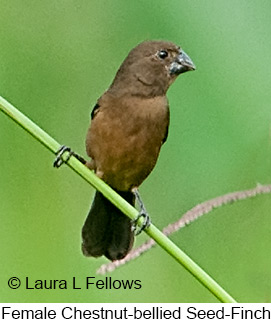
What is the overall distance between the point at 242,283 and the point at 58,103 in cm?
48

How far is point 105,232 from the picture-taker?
58.8 inches

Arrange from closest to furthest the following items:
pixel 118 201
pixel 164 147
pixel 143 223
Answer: pixel 118 201 < pixel 143 223 < pixel 164 147

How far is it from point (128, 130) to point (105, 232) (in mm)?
217

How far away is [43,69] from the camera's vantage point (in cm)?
146

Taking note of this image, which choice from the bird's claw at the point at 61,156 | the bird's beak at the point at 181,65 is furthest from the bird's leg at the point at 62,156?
the bird's beak at the point at 181,65

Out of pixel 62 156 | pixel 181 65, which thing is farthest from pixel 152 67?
pixel 62 156

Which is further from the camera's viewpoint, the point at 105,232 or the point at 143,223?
the point at 105,232

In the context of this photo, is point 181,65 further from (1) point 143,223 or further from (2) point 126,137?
(1) point 143,223

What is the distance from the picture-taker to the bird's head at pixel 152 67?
1437mm

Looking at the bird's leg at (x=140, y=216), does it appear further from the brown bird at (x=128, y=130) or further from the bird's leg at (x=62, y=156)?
the bird's leg at (x=62, y=156)

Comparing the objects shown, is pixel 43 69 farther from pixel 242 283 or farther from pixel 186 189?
pixel 242 283

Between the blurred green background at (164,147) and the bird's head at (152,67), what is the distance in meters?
0.04

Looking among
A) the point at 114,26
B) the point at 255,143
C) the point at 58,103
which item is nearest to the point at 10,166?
the point at 58,103

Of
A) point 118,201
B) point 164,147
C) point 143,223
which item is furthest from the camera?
point 164,147
